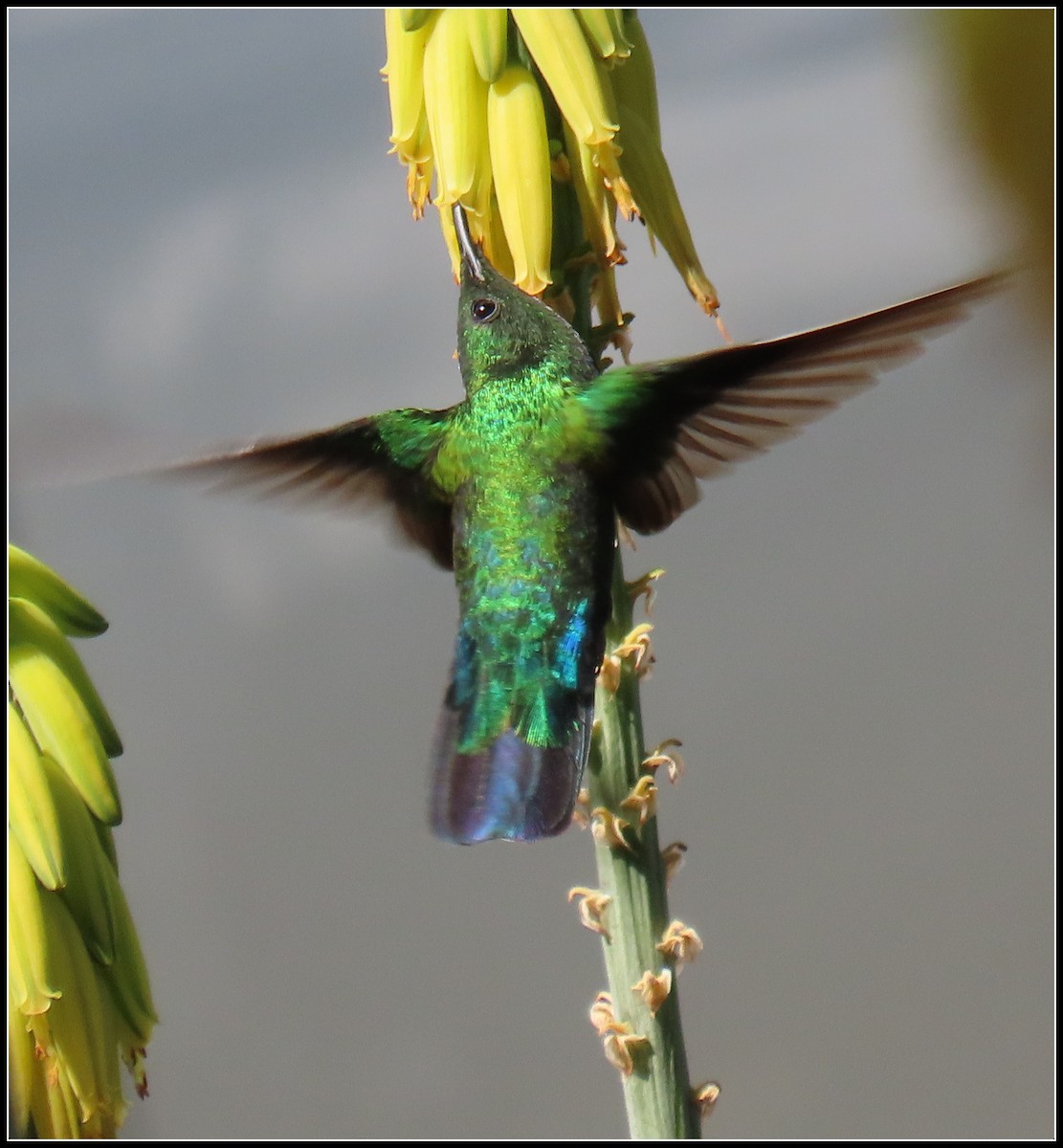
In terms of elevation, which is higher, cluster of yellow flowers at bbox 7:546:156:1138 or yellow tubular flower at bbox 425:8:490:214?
yellow tubular flower at bbox 425:8:490:214

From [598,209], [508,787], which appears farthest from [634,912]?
[598,209]

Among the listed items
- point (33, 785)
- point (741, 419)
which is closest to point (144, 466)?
point (33, 785)

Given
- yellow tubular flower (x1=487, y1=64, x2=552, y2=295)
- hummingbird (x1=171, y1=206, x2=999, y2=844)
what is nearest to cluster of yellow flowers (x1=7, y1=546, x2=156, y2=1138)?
hummingbird (x1=171, y1=206, x2=999, y2=844)

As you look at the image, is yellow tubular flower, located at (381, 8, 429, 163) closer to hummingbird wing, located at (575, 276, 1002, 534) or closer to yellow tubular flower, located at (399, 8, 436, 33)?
yellow tubular flower, located at (399, 8, 436, 33)

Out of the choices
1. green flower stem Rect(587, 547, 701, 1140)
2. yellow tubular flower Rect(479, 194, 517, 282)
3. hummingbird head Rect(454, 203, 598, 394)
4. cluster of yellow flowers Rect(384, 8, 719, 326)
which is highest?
cluster of yellow flowers Rect(384, 8, 719, 326)

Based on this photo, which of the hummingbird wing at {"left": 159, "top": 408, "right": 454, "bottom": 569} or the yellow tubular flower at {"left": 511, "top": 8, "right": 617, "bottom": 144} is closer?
the yellow tubular flower at {"left": 511, "top": 8, "right": 617, "bottom": 144}

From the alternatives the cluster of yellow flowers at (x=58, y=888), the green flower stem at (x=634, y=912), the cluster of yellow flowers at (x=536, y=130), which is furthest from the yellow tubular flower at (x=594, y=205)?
the cluster of yellow flowers at (x=58, y=888)

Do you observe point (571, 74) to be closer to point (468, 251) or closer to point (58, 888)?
point (468, 251)

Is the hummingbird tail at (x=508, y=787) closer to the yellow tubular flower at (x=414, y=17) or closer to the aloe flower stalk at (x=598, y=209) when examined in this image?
the aloe flower stalk at (x=598, y=209)
